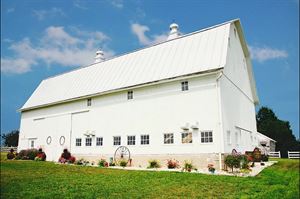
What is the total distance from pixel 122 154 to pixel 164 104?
4.50m

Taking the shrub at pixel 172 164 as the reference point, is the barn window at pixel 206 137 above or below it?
above

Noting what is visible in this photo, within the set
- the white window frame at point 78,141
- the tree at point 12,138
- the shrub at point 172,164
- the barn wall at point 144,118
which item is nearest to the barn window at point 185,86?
the barn wall at point 144,118

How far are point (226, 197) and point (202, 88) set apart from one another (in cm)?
885

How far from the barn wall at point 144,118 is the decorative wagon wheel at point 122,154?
38 cm

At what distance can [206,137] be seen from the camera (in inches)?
583

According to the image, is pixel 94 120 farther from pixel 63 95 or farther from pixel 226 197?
pixel 226 197

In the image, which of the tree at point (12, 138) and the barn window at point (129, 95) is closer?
the barn window at point (129, 95)

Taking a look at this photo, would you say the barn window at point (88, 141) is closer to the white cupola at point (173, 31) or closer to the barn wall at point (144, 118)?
the barn wall at point (144, 118)

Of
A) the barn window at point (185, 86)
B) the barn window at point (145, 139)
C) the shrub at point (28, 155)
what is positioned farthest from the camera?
the shrub at point (28, 155)

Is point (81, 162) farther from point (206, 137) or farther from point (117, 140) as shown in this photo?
point (206, 137)

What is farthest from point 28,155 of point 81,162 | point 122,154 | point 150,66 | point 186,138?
point 186,138

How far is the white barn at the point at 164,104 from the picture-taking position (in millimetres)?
15133

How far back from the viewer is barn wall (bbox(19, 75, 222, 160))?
15146 mm

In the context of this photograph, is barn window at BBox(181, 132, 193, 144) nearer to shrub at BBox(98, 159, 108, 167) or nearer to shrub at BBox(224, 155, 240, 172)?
shrub at BBox(224, 155, 240, 172)
